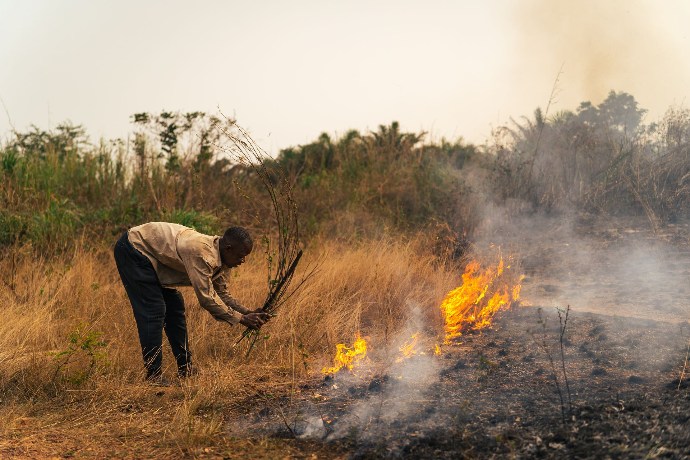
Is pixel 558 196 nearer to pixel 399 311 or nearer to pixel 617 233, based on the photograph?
pixel 617 233

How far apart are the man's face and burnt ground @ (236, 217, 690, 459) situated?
1015 millimetres

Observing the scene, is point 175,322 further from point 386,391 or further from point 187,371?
point 386,391

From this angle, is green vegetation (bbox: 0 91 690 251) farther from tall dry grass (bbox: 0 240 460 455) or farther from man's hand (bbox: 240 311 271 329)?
man's hand (bbox: 240 311 271 329)

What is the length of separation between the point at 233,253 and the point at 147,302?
0.77 m

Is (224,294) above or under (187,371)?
above

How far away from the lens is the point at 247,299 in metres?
6.56

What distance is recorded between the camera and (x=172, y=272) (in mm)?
4996

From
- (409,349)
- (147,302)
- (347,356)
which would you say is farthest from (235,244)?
(409,349)

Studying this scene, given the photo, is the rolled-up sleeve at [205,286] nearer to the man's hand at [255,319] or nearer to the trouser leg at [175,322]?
the man's hand at [255,319]

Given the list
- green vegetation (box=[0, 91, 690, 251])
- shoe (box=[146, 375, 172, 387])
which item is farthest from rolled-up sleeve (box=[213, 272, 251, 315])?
green vegetation (box=[0, 91, 690, 251])

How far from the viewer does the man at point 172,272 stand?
4664 millimetres

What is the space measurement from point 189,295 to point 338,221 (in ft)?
12.0

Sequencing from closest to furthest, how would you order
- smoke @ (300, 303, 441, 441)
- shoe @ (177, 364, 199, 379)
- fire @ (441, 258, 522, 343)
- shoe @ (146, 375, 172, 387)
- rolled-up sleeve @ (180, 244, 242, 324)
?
smoke @ (300, 303, 441, 441) → rolled-up sleeve @ (180, 244, 242, 324) → shoe @ (146, 375, 172, 387) → shoe @ (177, 364, 199, 379) → fire @ (441, 258, 522, 343)

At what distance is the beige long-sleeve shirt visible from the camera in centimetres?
464
